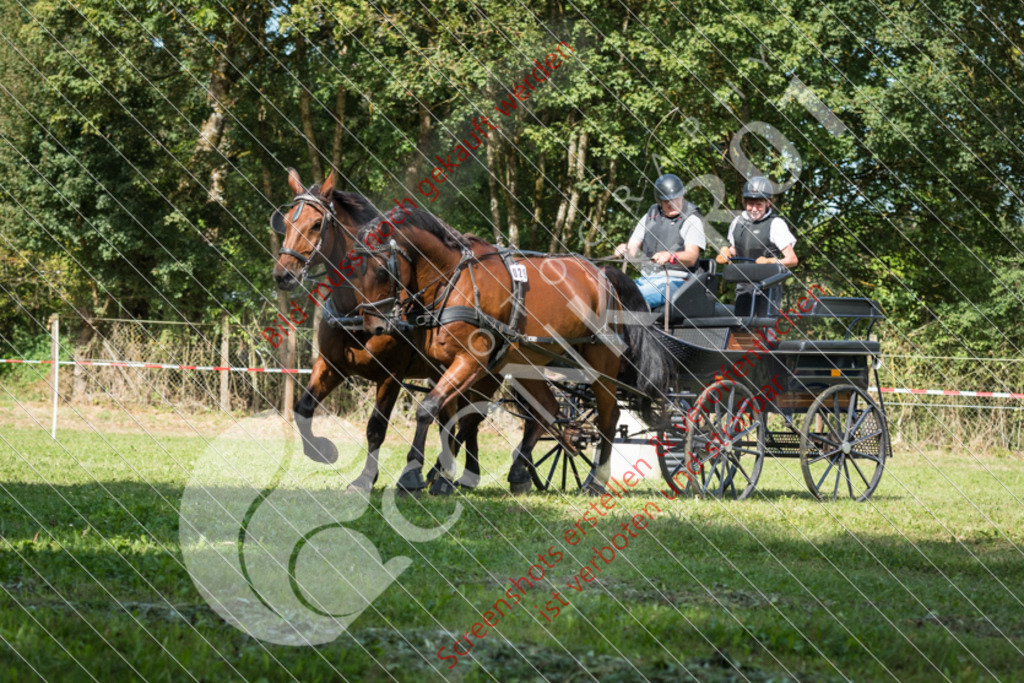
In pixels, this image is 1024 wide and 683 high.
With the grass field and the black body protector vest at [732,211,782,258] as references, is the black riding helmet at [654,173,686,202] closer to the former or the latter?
the black body protector vest at [732,211,782,258]

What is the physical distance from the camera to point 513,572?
17.8 feet

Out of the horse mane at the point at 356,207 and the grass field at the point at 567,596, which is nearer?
the grass field at the point at 567,596

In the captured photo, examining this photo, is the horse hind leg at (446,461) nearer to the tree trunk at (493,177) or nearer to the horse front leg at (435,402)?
the horse front leg at (435,402)

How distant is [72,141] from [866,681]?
19.3 metres

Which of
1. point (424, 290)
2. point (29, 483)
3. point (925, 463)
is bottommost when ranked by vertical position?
point (925, 463)

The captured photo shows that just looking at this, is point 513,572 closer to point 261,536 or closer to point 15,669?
point 261,536

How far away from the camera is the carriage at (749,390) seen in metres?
8.83

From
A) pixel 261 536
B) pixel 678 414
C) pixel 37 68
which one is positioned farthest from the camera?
pixel 37 68

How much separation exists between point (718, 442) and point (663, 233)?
1.82 m

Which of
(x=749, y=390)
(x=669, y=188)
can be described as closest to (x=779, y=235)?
(x=669, y=188)

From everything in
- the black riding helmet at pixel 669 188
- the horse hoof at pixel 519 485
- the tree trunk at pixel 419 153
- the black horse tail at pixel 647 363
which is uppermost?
the tree trunk at pixel 419 153

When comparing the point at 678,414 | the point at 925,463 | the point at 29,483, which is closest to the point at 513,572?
the point at 678,414

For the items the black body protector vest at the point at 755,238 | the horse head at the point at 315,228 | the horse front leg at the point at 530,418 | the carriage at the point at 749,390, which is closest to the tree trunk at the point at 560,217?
the black body protector vest at the point at 755,238

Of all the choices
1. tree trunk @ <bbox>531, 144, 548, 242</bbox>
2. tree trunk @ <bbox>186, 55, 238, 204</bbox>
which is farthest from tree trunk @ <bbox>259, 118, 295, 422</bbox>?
tree trunk @ <bbox>531, 144, 548, 242</bbox>
